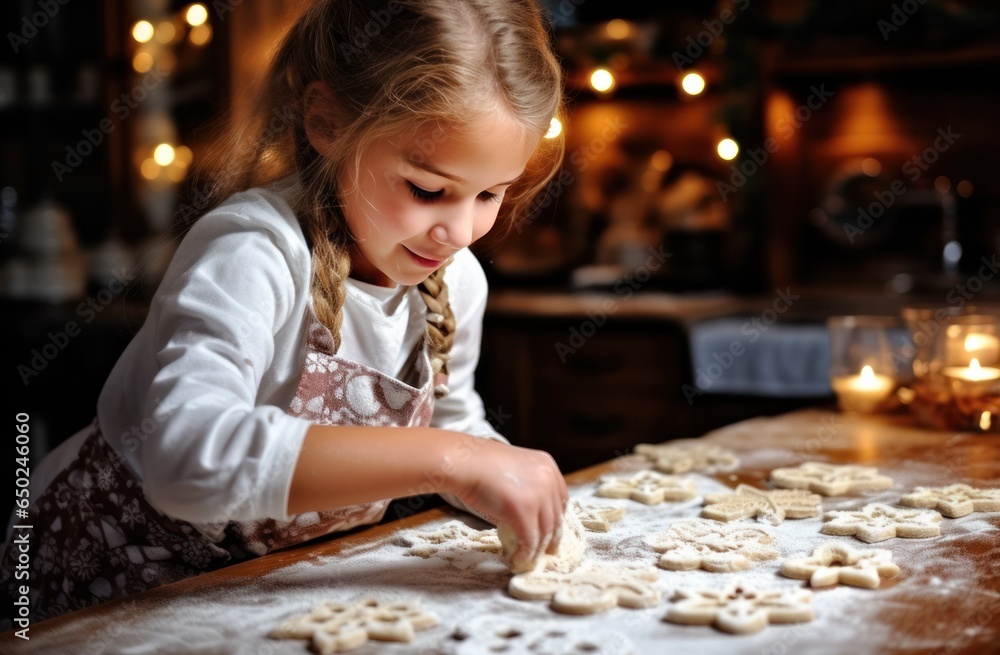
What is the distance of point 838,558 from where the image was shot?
0.88 meters

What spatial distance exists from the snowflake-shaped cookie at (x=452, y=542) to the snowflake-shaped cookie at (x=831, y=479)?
376 millimetres

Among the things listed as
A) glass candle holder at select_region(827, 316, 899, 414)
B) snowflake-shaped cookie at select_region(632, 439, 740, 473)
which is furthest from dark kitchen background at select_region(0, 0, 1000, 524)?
snowflake-shaped cookie at select_region(632, 439, 740, 473)

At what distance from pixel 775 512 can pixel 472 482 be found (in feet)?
1.24

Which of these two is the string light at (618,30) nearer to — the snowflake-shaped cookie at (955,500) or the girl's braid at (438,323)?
the girl's braid at (438,323)

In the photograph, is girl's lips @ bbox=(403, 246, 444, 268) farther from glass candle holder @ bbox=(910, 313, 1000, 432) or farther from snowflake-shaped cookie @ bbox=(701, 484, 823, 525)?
glass candle holder @ bbox=(910, 313, 1000, 432)

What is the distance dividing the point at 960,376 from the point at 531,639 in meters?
1.05

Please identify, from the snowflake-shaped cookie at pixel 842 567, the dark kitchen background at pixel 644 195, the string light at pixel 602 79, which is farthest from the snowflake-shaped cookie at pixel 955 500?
the string light at pixel 602 79

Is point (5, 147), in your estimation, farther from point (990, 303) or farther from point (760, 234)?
point (990, 303)

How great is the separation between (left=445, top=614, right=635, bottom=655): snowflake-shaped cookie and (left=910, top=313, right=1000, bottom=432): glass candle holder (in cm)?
97

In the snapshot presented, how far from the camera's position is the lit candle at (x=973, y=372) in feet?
4.88

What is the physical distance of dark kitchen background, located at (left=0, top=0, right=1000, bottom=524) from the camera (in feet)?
9.04

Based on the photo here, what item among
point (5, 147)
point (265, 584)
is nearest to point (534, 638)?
point (265, 584)

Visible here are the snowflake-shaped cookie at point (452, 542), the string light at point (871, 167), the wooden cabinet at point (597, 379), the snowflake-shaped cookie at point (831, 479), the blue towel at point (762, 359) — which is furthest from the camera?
the string light at point (871, 167)

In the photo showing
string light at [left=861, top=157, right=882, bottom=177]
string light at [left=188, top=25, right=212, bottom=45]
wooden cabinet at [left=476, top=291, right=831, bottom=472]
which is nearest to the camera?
wooden cabinet at [left=476, top=291, right=831, bottom=472]
